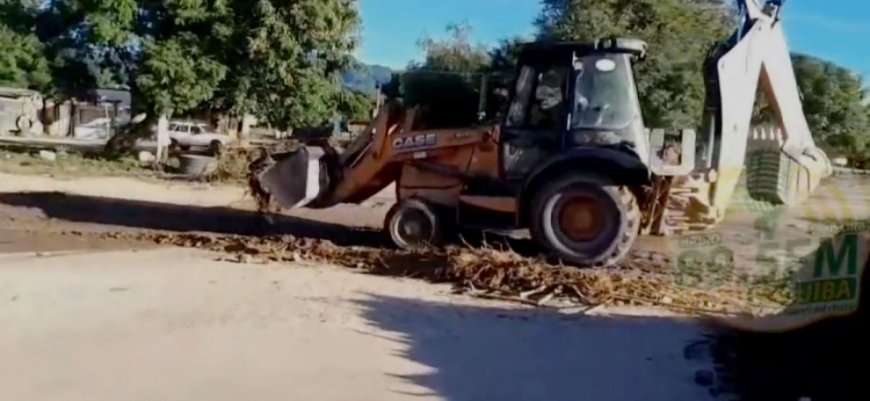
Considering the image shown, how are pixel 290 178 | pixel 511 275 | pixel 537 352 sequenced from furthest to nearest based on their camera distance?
pixel 290 178
pixel 511 275
pixel 537 352

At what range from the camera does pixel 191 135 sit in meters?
38.7

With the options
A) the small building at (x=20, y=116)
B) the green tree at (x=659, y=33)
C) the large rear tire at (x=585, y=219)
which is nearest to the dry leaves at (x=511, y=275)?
the large rear tire at (x=585, y=219)

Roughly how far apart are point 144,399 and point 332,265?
16.7 feet

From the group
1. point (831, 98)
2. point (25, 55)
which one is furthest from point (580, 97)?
point (25, 55)

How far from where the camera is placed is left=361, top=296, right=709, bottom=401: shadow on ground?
602 cm

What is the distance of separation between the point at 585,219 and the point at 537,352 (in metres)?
4.05

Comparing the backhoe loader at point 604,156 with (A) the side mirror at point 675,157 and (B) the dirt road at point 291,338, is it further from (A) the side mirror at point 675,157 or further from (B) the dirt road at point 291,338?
(B) the dirt road at point 291,338

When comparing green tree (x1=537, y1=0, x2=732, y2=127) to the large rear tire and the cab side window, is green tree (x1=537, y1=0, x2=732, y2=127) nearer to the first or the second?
the cab side window

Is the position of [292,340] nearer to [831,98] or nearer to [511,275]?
[511,275]

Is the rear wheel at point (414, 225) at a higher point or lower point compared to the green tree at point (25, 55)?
lower

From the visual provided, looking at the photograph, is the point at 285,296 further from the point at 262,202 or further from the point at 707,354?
the point at 262,202

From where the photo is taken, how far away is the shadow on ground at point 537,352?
602 centimetres

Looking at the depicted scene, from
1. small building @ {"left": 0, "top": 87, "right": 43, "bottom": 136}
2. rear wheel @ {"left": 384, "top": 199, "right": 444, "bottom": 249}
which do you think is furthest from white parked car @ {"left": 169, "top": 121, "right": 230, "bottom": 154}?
rear wheel @ {"left": 384, "top": 199, "right": 444, "bottom": 249}

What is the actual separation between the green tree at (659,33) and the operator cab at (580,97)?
14619 mm
